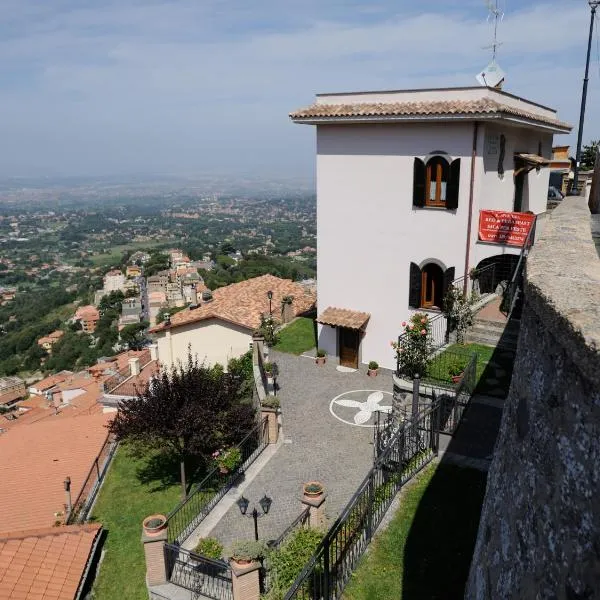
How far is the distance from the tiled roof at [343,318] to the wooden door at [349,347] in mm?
580

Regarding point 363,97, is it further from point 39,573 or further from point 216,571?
point 39,573

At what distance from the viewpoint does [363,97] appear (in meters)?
17.7

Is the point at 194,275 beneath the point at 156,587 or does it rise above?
beneath

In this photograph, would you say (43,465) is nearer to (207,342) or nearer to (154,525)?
(207,342)

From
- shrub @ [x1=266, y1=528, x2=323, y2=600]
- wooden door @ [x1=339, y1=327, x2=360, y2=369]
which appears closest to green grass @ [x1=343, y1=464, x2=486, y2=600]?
shrub @ [x1=266, y1=528, x2=323, y2=600]

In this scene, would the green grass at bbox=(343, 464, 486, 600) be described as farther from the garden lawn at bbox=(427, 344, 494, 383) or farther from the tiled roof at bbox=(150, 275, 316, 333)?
the tiled roof at bbox=(150, 275, 316, 333)

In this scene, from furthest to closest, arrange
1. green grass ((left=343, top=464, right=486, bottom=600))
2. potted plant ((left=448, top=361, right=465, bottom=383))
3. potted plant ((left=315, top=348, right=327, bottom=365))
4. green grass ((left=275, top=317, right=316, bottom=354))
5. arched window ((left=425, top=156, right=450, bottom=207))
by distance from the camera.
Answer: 1. green grass ((left=275, top=317, right=316, bottom=354))
2. potted plant ((left=315, top=348, right=327, bottom=365))
3. arched window ((left=425, top=156, right=450, bottom=207))
4. potted plant ((left=448, top=361, right=465, bottom=383))
5. green grass ((left=343, top=464, right=486, bottom=600))

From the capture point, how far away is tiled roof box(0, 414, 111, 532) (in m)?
17.0

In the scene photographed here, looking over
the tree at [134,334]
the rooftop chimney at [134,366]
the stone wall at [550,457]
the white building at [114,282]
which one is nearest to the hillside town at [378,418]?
the stone wall at [550,457]

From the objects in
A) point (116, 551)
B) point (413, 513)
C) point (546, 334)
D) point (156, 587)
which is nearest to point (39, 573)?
point (116, 551)

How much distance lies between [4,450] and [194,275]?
5836 centimetres

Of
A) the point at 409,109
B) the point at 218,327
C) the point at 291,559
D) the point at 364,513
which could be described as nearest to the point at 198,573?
the point at 291,559

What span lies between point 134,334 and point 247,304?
4399 cm

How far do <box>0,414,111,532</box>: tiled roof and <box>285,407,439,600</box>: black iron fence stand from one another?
11.8 meters
